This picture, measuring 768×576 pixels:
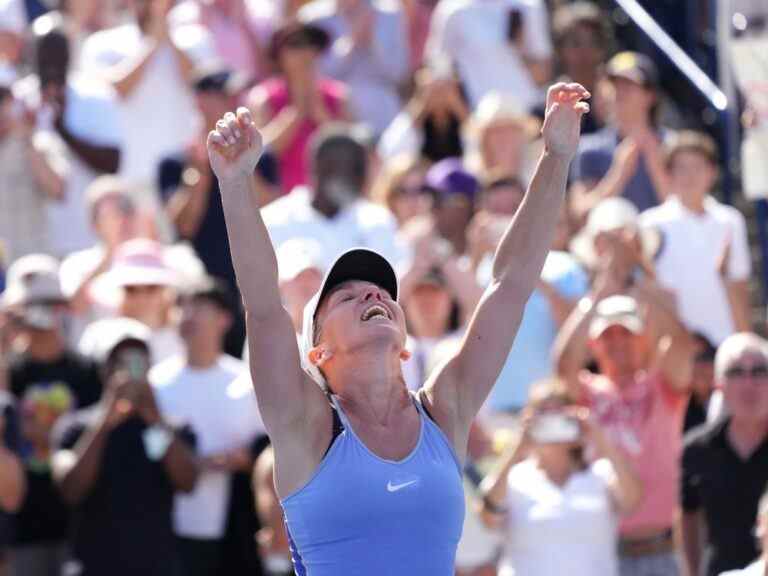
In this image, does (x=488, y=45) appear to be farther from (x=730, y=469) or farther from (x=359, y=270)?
(x=359, y=270)

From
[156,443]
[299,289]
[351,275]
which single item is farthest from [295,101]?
[351,275]

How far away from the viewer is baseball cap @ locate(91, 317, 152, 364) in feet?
28.1

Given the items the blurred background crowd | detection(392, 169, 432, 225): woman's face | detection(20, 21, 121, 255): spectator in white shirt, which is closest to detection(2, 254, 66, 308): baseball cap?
the blurred background crowd

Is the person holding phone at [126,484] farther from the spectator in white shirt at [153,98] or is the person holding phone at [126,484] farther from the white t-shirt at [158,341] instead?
the spectator in white shirt at [153,98]

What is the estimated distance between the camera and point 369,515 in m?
4.53

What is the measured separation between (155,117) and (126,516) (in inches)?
140

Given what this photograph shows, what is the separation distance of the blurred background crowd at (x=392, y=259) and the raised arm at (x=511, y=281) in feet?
8.99

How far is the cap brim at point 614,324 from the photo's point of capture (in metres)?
8.54

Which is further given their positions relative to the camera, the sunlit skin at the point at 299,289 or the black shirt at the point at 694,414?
the black shirt at the point at 694,414

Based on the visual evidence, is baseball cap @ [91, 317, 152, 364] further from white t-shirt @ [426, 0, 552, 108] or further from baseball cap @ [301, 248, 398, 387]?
baseball cap @ [301, 248, 398, 387]

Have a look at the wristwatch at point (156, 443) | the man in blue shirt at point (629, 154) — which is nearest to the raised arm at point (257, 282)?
the wristwatch at point (156, 443)

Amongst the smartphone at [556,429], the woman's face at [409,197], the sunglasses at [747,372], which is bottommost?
the woman's face at [409,197]

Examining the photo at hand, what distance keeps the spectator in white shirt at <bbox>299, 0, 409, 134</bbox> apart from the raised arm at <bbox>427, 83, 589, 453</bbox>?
7030 millimetres

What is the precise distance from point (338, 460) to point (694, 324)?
517cm
